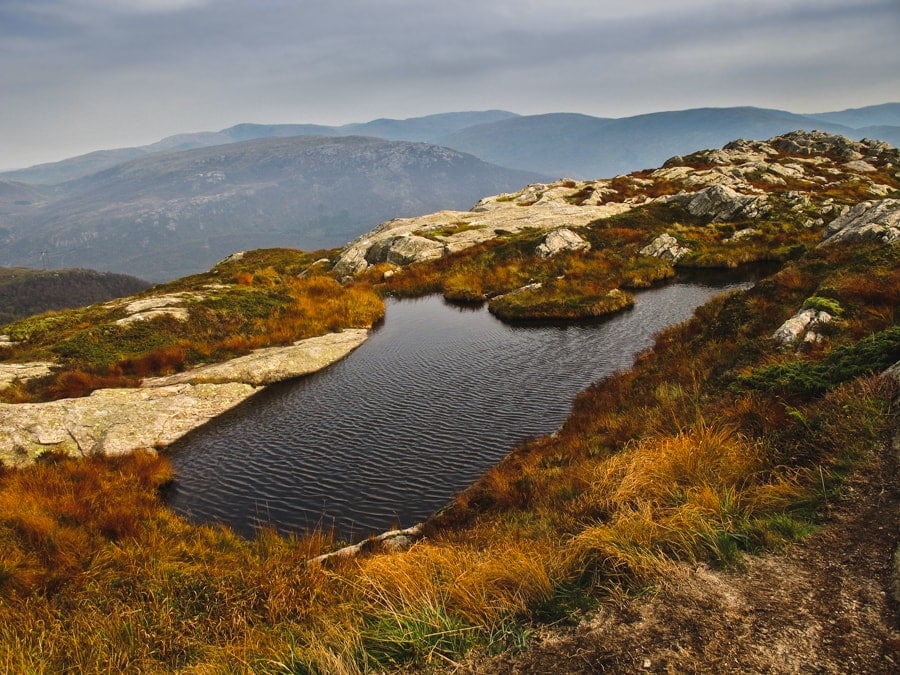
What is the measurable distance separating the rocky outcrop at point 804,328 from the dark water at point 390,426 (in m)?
7.83

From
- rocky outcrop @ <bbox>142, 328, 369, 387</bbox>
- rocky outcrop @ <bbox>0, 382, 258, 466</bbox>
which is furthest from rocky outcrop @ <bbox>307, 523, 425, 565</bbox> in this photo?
rocky outcrop @ <bbox>142, 328, 369, 387</bbox>

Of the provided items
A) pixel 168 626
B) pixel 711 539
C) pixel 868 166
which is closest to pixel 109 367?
pixel 168 626

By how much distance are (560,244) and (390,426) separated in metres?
34.9

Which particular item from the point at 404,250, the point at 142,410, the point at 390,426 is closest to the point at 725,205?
the point at 404,250

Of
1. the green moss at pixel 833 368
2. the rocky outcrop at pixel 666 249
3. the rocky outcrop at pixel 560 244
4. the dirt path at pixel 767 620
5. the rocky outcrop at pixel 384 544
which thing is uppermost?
the rocky outcrop at pixel 560 244

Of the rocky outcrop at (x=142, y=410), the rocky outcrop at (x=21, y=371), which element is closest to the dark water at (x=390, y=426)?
the rocky outcrop at (x=142, y=410)

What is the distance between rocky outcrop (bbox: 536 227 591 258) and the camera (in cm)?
4767

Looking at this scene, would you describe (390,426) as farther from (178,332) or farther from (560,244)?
(560,244)

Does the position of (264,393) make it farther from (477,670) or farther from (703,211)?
(703,211)

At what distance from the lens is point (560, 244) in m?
48.5

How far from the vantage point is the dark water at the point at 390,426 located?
1470 cm

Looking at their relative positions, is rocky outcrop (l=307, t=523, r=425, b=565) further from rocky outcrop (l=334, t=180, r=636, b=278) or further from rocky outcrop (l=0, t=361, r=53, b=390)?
rocky outcrop (l=334, t=180, r=636, b=278)

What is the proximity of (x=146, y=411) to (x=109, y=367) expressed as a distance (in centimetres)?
743

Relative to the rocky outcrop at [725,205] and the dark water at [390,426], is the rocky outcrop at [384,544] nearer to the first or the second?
the dark water at [390,426]
